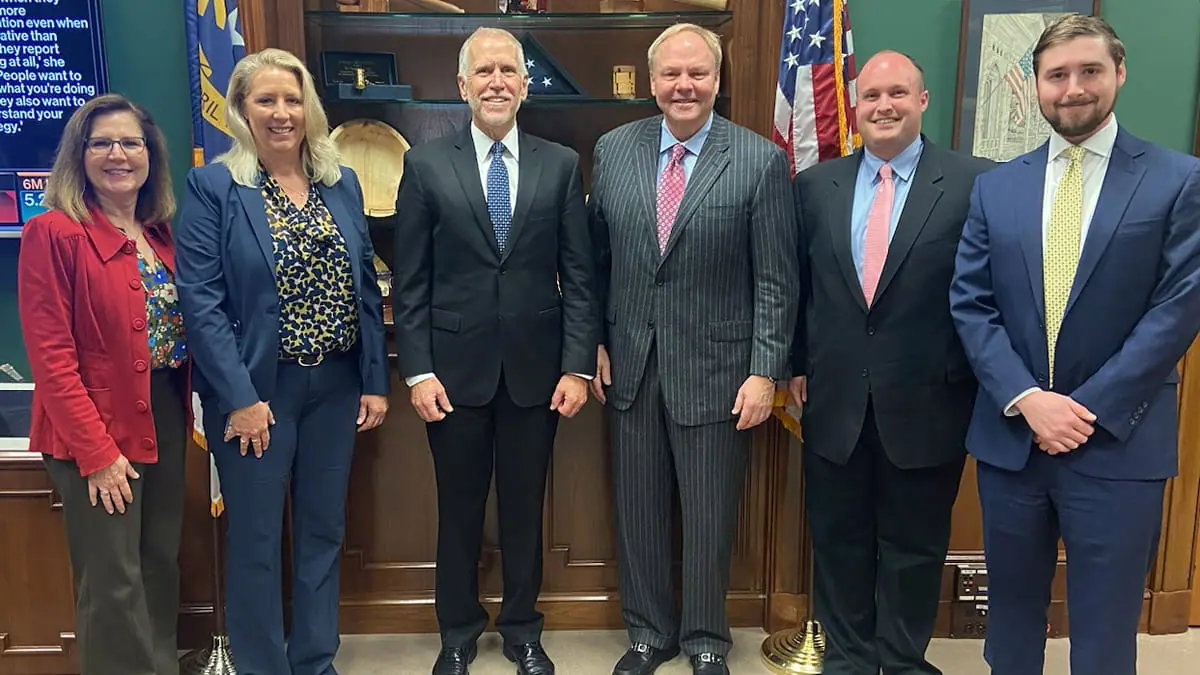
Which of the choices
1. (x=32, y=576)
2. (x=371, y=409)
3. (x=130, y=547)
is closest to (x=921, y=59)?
(x=371, y=409)

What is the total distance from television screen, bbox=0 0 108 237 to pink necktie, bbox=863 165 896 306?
226 cm

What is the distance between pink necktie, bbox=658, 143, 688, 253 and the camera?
241cm

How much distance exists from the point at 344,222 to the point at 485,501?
2.87ft

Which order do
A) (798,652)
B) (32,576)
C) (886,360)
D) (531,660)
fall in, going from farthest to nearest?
(798,652) → (531,660) → (32,576) → (886,360)

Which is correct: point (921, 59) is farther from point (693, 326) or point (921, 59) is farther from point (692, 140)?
point (693, 326)

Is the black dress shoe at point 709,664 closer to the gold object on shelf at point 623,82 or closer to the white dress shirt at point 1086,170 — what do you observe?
the white dress shirt at point 1086,170

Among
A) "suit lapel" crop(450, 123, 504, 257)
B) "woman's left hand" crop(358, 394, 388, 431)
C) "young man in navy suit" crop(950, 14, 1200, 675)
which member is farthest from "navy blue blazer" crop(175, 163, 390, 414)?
"young man in navy suit" crop(950, 14, 1200, 675)

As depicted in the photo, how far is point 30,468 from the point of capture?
249 cm

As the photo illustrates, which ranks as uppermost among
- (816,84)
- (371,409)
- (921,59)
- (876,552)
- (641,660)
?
(921,59)

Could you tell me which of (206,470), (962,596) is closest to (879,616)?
(962,596)

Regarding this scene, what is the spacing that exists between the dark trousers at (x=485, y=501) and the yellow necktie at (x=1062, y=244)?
1.28 metres

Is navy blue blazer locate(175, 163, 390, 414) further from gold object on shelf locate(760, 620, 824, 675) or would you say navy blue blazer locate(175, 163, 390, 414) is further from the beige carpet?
gold object on shelf locate(760, 620, 824, 675)

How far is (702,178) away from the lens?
240 centimetres

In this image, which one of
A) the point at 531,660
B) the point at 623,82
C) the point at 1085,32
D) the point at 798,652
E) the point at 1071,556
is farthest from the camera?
the point at 623,82
